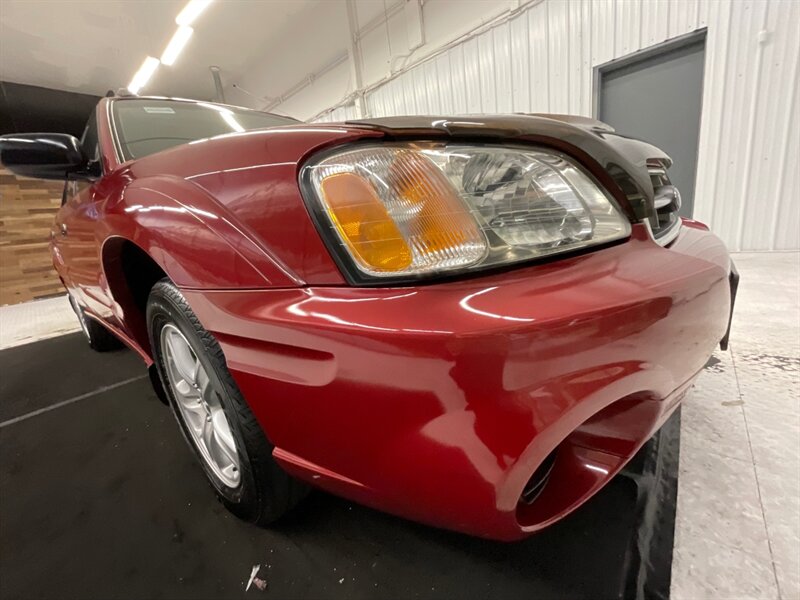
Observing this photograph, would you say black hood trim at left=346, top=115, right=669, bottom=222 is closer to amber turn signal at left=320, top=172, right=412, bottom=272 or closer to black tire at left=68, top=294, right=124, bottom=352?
amber turn signal at left=320, top=172, right=412, bottom=272

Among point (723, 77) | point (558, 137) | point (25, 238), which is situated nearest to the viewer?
point (558, 137)

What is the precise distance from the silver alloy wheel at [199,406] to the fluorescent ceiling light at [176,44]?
6729mm

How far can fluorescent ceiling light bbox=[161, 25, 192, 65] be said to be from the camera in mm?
5757

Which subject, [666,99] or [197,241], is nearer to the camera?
[197,241]

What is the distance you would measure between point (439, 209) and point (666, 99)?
4.05 meters

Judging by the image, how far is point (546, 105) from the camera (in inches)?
155

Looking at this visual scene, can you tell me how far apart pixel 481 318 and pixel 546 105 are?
4297 mm

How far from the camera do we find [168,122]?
58.5 inches

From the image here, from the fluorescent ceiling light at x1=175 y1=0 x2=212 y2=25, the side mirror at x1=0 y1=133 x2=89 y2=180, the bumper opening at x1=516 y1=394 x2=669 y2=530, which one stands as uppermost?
the fluorescent ceiling light at x1=175 y1=0 x2=212 y2=25

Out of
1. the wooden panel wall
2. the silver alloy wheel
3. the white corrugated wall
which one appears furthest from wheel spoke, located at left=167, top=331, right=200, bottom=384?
the wooden panel wall

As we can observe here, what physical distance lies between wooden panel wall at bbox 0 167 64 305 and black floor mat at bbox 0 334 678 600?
6622 millimetres

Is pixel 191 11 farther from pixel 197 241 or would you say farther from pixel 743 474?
pixel 743 474

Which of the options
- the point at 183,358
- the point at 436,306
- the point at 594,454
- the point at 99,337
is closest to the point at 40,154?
the point at 183,358

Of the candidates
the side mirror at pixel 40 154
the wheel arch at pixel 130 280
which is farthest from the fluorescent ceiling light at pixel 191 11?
the wheel arch at pixel 130 280
